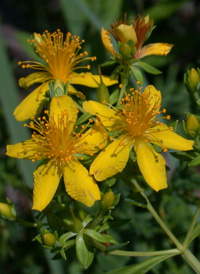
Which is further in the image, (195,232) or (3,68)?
(3,68)

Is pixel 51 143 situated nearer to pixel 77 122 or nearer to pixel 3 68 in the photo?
pixel 77 122

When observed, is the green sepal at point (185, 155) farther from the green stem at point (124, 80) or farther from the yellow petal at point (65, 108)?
the yellow petal at point (65, 108)

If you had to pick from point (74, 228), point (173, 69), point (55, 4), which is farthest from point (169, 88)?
point (55, 4)

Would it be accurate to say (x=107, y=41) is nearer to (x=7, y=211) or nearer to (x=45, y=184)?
(x=45, y=184)

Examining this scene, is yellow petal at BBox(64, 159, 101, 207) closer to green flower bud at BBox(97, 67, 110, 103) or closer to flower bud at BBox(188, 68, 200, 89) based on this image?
green flower bud at BBox(97, 67, 110, 103)

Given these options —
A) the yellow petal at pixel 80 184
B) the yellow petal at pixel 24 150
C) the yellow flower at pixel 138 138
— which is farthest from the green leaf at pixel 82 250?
the yellow petal at pixel 24 150

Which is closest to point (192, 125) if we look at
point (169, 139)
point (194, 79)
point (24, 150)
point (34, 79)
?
point (169, 139)

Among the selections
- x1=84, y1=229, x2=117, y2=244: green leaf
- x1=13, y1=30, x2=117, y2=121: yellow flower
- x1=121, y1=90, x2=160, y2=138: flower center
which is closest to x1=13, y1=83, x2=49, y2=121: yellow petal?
x1=13, y1=30, x2=117, y2=121: yellow flower
